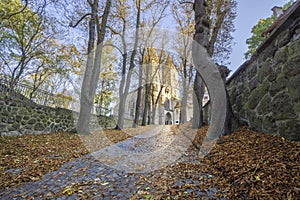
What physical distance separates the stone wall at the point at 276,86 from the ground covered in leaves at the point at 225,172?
275 mm

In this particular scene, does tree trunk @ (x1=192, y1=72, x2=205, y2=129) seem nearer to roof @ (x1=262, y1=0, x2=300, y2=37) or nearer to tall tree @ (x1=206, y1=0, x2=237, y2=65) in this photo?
tall tree @ (x1=206, y1=0, x2=237, y2=65)

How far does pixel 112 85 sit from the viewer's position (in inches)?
679

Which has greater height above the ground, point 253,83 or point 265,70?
point 265,70

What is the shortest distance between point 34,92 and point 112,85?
10880 mm

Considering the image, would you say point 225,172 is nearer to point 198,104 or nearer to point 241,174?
point 241,174

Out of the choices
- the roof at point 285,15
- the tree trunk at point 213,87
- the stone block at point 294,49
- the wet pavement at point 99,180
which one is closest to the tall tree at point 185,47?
the roof at point 285,15

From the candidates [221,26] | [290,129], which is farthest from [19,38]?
[290,129]

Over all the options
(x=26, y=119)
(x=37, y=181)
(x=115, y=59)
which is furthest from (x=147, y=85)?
(x=37, y=181)

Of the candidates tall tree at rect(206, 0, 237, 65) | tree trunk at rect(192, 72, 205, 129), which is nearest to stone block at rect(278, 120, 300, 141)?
tree trunk at rect(192, 72, 205, 129)

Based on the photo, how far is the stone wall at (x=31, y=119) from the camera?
190 inches

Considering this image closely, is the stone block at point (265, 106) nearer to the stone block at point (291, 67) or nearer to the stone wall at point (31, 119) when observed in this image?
the stone block at point (291, 67)

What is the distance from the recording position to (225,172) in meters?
1.80

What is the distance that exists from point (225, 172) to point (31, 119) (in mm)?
6360

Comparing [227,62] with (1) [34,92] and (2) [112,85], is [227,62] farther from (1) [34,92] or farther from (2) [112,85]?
(2) [112,85]
